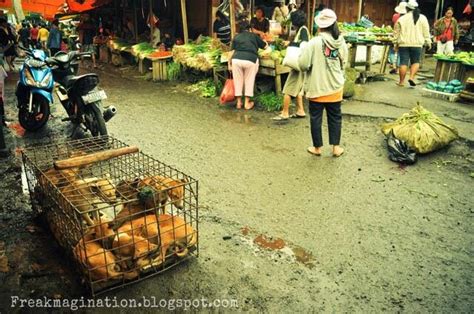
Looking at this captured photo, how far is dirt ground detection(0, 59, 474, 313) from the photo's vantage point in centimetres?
313

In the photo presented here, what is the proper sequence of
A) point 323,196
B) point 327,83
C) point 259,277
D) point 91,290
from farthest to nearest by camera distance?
point 327,83
point 323,196
point 259,277
point 91,290

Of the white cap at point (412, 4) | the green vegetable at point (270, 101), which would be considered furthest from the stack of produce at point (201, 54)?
the white cap at point (412, 4)

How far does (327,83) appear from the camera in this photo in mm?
5637

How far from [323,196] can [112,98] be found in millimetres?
7404

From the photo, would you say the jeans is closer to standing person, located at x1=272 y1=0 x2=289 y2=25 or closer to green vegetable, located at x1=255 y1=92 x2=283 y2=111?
green vegetable, located at x1=255 y1=92 x2=283 y2=111

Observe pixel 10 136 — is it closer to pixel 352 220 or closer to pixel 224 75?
pixel 224 75

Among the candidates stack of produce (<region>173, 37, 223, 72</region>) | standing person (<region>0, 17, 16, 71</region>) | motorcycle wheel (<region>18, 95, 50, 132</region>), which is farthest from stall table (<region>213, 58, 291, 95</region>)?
standing person (<region>0, 17, 16, 71</region>)

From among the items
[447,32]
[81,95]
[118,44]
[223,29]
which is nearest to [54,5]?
[118,44]

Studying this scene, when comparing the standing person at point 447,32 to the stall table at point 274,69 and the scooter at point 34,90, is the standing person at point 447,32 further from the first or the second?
the scooter at point 34,90

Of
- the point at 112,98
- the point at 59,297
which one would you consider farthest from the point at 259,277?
the point at 112,98

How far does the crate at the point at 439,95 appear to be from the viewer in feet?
29.2

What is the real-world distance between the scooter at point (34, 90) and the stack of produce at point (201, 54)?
14.1 feet

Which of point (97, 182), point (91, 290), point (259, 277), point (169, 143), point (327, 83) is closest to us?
point (91, 290)

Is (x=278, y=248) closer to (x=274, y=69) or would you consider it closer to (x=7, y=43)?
(x=274, y=69)
